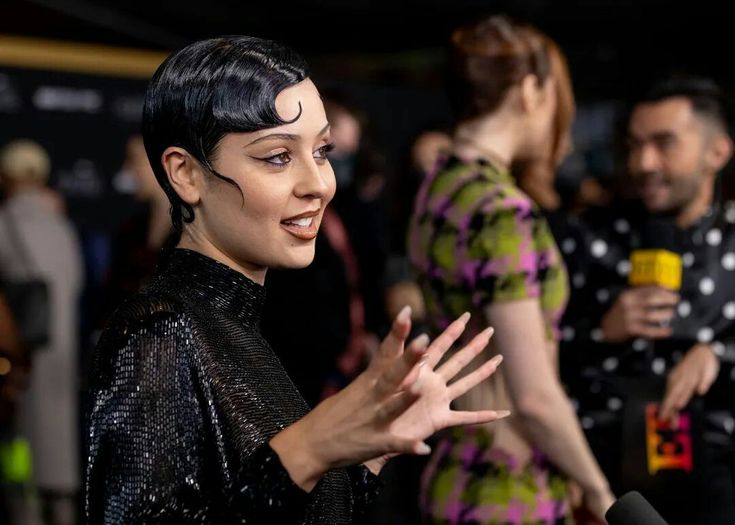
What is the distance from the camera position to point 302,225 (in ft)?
4.72

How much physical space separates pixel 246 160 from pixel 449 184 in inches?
37.4

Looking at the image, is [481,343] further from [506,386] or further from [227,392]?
[506,386]

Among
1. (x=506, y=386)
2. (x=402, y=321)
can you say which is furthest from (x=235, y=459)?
(x=506, y=386)

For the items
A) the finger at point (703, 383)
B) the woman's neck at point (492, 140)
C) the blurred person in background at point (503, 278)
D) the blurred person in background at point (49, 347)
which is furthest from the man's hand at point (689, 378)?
the blurred person in background at point (49, 347)

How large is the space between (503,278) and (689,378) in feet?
2.58

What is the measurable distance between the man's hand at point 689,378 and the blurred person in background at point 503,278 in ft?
1.26

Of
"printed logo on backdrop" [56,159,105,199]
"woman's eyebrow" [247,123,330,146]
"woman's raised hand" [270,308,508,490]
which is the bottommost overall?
"woman's raised hand" [270,308,508,490]

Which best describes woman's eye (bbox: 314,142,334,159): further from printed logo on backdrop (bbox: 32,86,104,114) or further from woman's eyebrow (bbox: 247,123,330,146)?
printed logo on backdrop (bbox: 32,86,104,114)

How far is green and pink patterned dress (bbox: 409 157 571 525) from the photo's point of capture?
2.17m

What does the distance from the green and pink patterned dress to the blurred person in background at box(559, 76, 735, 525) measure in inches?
17.3

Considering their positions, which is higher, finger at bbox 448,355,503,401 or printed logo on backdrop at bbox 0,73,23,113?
printed logo on backdrop at bbox 0,73,23,113

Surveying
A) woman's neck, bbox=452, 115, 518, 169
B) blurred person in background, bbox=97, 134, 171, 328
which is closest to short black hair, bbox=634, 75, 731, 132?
woman's neck, bbox=452, 115, 518, 169

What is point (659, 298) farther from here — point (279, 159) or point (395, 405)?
point (395, 405)

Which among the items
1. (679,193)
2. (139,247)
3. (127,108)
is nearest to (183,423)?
(679,193)
